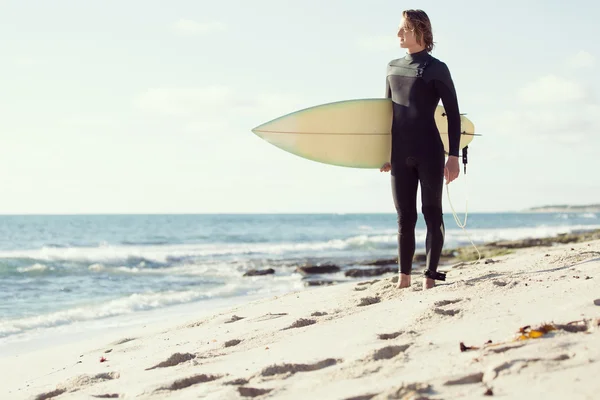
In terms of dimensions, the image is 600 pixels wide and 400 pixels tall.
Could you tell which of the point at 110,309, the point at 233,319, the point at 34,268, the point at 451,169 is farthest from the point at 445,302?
the point at 34,268

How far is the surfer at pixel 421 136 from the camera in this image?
4.25 metres

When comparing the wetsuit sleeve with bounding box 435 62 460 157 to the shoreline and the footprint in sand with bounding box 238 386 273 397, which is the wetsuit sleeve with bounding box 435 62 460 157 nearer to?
the shoreline

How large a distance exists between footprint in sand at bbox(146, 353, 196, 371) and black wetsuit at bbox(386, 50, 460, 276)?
173 cm

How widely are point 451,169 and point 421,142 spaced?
0.93 feet

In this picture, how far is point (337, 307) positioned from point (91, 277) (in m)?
9.26

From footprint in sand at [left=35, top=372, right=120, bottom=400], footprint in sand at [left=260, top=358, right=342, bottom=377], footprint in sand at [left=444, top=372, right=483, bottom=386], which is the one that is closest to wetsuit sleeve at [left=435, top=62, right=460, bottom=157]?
footprint in sand at [left=260, top=358, right=342, bottom=377]

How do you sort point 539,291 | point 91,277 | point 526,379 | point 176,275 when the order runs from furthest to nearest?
1. point 176,275
2. point 91,277
3. point 539,291
4. point 526,379

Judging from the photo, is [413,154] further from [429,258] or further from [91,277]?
[91,277]

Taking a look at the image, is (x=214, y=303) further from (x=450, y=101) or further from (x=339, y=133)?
(x=450, y=101)

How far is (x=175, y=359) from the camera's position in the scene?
10.8 feet

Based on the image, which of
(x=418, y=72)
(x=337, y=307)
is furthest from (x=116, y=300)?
(x=418, y=72)

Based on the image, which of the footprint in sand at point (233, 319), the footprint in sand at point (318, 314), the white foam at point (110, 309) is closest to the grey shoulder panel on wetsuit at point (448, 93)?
the footprint in sand at point (318, 314)

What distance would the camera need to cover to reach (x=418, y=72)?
168 inches

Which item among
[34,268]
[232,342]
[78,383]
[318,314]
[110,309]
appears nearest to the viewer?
[78,383]
